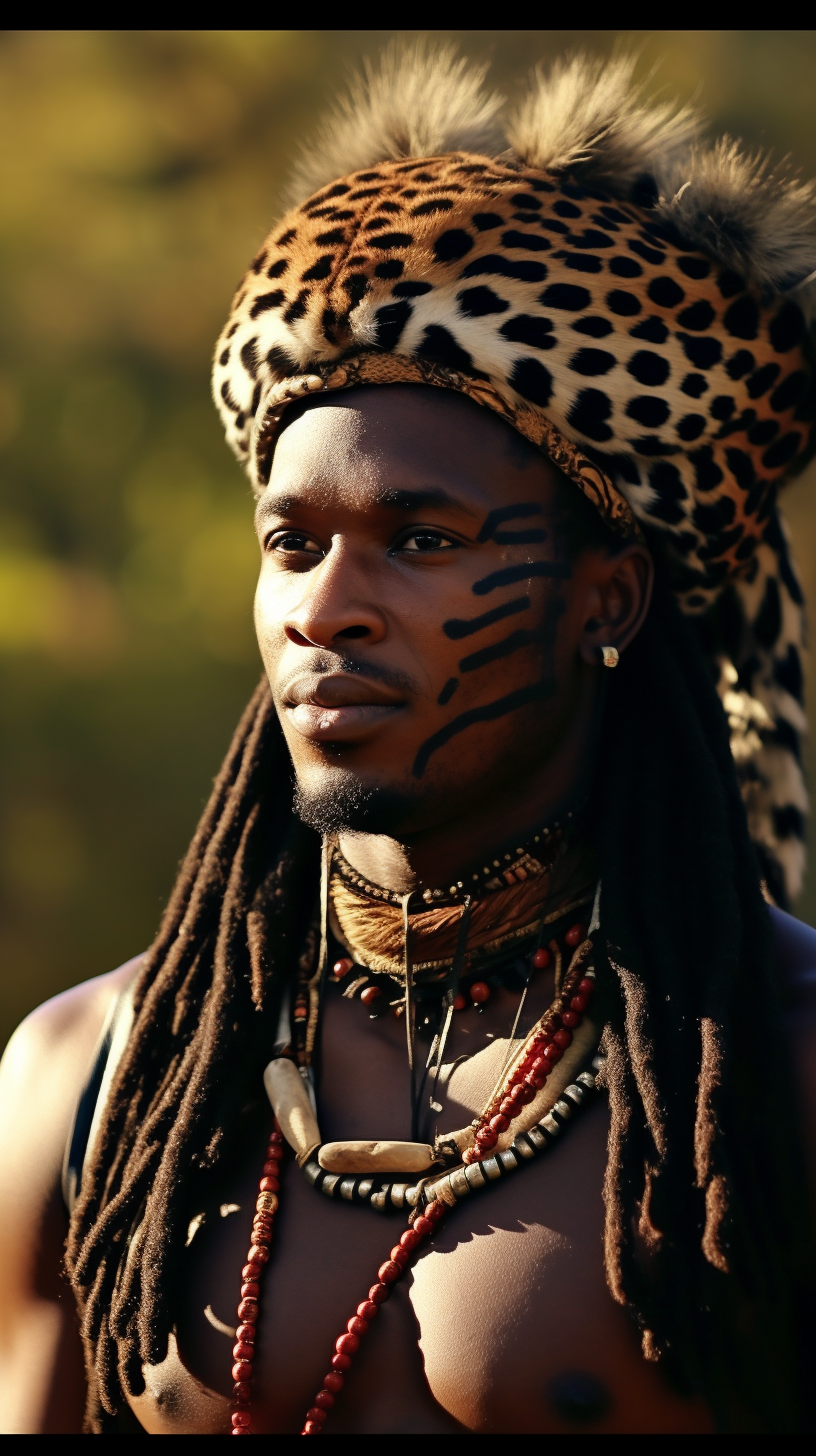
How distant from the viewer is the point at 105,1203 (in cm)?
256

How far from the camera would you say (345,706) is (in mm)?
2439

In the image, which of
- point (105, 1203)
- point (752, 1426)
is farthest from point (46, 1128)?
point (752, 1426)

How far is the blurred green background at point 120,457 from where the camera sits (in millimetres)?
9453

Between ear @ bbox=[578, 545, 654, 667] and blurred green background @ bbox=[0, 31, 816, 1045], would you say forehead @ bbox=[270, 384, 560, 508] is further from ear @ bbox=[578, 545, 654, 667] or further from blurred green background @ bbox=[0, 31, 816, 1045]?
blurred green background @ bbox=[0, 31, 816, 1045]

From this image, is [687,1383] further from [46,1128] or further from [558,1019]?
[46,1128]

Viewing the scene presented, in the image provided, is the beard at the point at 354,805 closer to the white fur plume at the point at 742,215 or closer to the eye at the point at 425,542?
the eye at the point at 425,542

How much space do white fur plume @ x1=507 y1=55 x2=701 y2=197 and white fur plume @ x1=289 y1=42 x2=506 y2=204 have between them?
0.52 feet

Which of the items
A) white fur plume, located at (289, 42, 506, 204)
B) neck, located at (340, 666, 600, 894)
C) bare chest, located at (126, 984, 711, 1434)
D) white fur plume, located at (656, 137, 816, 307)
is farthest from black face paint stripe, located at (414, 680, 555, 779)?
white fur plume, located at (289, 42, 506, 204)

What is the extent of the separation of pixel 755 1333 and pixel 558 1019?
55 centimetres

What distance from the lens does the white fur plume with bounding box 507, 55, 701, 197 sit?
2.76 metres

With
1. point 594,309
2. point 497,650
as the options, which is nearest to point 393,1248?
point 497,650

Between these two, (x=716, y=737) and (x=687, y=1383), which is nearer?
(x=687, y=1383)

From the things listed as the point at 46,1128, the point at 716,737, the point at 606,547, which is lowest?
the point at 46,1128

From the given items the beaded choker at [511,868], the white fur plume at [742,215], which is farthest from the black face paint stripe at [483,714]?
the white fur plume at [742,215]
